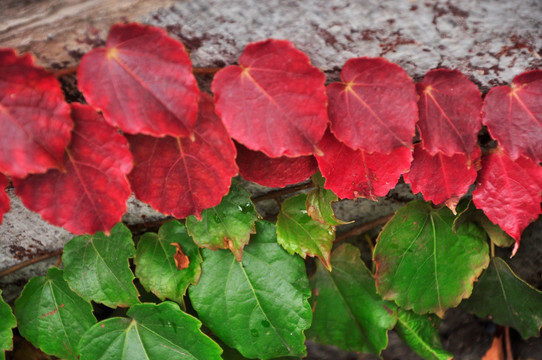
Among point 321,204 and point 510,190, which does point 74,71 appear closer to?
point 321,204

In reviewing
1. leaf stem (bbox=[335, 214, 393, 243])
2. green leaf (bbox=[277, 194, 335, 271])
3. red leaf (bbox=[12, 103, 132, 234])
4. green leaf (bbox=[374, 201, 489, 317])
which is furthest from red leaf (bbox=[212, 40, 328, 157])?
leaf stem (bbox=[335, 214, 393, 243])

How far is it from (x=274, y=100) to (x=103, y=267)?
20.1 inches

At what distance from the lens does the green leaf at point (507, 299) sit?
0.95m

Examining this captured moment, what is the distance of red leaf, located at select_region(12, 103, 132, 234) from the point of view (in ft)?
1.95

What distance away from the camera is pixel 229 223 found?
0.81 meters

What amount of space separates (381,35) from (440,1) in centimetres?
9

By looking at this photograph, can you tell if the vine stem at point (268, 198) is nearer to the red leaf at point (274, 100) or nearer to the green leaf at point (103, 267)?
the green leaf at point (103, 267)

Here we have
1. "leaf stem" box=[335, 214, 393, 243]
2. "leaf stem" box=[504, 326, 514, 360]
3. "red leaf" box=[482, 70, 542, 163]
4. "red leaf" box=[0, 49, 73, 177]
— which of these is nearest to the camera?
"red leaf" box=[0, 49, 73, 177]

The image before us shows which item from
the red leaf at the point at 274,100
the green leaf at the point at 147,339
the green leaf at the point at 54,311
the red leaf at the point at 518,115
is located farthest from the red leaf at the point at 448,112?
the green leaf at the point at 54,311

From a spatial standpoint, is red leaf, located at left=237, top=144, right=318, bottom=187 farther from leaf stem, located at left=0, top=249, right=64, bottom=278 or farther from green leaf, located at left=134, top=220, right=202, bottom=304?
leaf stem, located at left=0, top=249, right=64, bottom=278

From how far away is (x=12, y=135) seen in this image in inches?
21.3

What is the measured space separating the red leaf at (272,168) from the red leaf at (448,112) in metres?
0.20

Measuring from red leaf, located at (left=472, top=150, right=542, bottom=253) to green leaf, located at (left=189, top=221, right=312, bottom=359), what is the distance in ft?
1.22

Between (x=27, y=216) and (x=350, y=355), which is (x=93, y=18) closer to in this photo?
(x=27, y=216)
